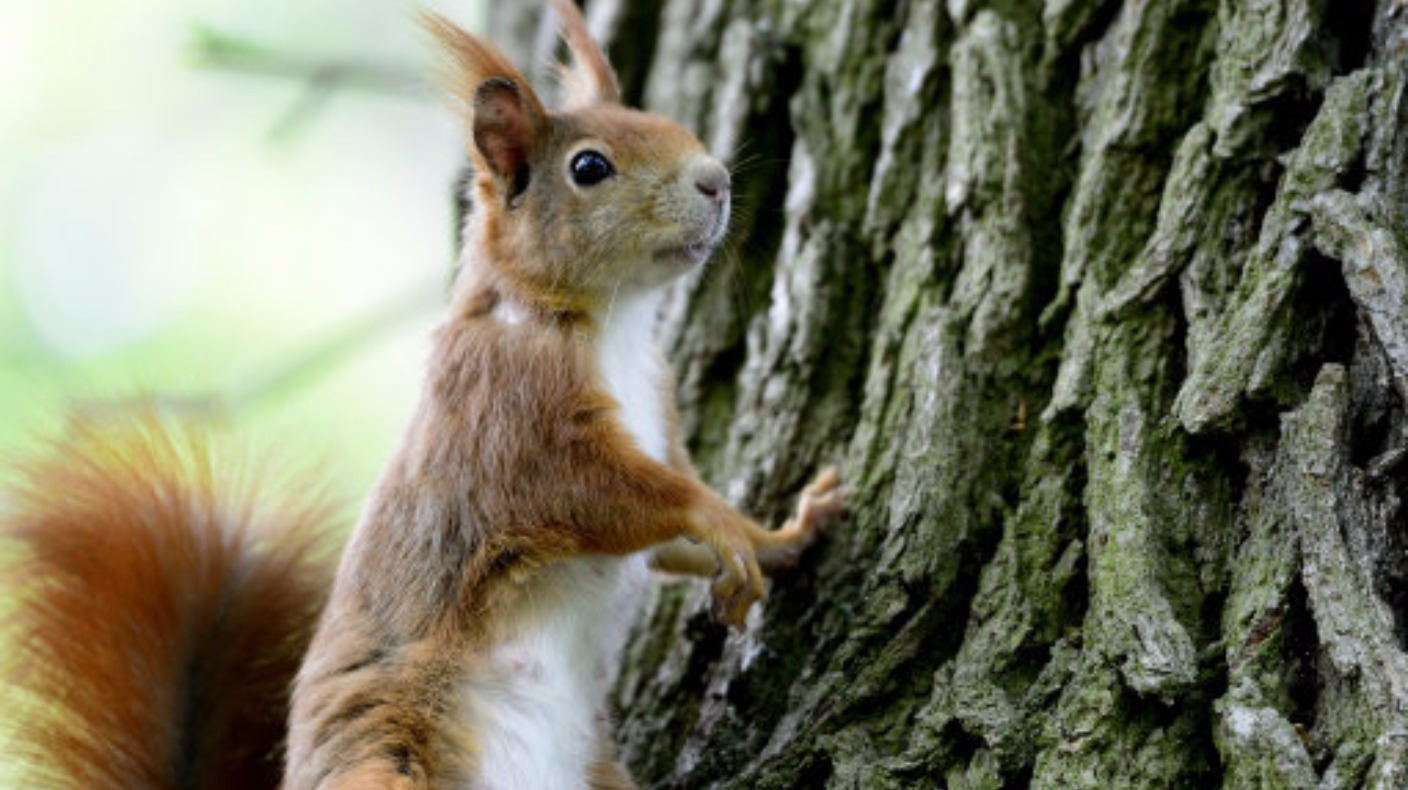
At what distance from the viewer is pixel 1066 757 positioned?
1827mm

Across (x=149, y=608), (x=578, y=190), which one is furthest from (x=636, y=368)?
(x=149, y=608)

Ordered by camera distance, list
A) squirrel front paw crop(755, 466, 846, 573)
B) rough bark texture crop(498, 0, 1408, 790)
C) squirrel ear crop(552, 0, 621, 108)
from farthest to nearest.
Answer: squirrel ear crop(552, 0, 621, 108) < squirrel front paw crop(755, 466, 846, 573) < rough bark texture crop(498, 0, 1408, 790)

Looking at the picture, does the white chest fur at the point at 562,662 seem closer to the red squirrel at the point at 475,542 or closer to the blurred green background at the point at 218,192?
the red squirrel at the point at 475,542

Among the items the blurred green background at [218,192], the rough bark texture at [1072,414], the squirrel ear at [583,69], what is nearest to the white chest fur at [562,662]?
the rough bark texture at [1072,414]

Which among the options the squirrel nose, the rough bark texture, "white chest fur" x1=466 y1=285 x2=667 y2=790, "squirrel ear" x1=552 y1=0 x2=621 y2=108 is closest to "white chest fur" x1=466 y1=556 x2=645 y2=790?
"white chest fur" x1=466 y1=285 x2=667 y2=790

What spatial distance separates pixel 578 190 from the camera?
2469 millimetres

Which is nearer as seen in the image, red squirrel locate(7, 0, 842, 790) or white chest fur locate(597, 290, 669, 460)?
red squirrel locate(7, 0, 842, 790)

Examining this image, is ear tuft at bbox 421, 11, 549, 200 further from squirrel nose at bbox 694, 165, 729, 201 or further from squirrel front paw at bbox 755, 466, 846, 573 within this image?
squirrel front paw at bbox 755, 466, 846, 573

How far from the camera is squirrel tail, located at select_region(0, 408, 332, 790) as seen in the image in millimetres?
2412

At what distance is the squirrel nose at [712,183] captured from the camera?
7.97 ft

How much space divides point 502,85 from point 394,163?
18.5 ft

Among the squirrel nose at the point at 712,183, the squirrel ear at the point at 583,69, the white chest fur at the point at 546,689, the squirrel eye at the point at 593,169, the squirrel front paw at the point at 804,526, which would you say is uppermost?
the squirrel ear at the point at 583,69

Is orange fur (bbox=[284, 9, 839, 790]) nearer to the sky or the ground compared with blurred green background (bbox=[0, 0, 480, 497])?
nearer to the ground

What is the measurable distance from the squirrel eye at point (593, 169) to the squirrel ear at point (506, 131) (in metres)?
0.09
